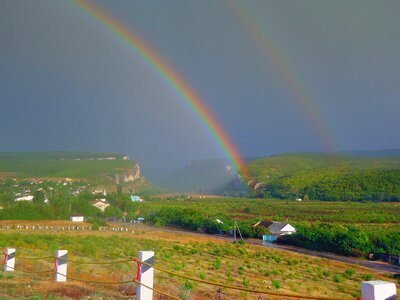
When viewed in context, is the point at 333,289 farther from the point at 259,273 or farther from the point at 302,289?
the point at 259,273

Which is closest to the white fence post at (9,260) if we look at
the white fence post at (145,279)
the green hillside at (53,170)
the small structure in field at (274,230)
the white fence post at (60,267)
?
the white fence post at (60,267)

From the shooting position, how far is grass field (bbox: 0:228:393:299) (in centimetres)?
988

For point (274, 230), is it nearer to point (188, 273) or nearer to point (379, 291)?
point (188, 273)

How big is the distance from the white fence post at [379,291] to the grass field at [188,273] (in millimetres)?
5574

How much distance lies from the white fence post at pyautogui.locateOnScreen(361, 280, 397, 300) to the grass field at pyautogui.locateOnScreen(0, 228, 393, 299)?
18.3 feet

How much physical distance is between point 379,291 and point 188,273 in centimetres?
2074

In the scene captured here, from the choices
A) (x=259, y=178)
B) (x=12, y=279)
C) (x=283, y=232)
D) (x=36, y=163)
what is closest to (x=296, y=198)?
(x=259, y=178)

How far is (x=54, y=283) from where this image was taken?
34.8 feet

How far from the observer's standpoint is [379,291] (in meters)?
4.35

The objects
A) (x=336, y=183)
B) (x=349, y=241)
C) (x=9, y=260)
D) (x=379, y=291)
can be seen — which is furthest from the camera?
(x=336, y=183)

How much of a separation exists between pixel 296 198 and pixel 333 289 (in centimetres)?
11842

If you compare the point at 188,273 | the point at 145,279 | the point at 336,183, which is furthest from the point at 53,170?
the point at 145,279

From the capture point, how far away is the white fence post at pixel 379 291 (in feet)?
14.2

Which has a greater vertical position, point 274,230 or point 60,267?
point 60,267
